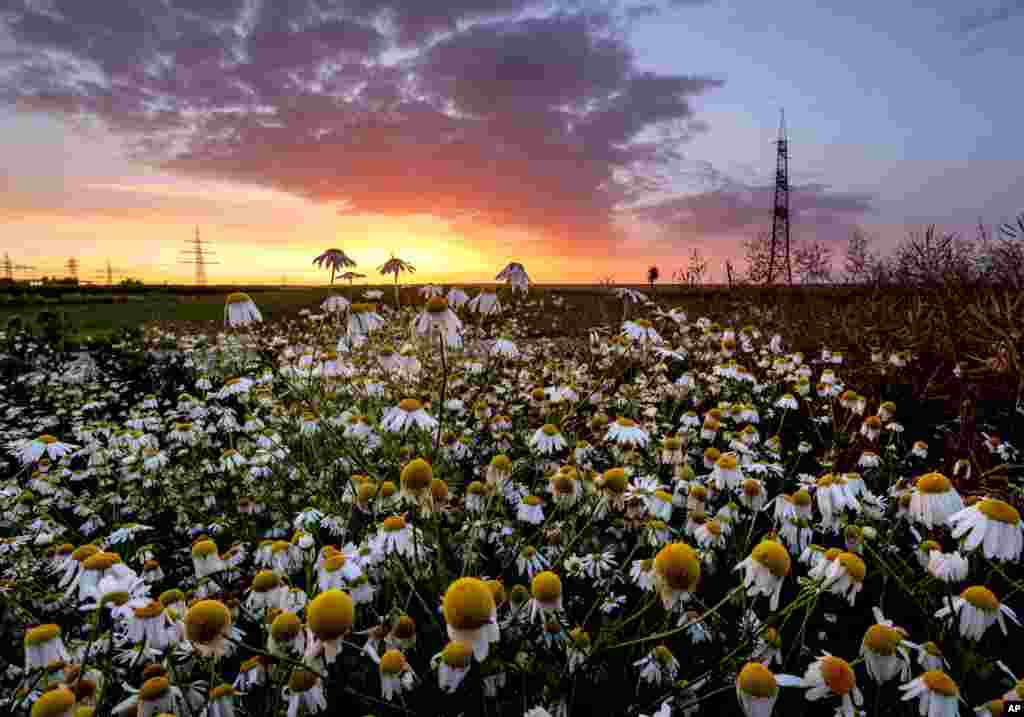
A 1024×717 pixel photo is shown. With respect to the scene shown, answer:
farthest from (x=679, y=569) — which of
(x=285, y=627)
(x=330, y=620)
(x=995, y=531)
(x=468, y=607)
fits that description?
(x=995, y=531)

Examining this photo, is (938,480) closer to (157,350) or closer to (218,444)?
(218,444)

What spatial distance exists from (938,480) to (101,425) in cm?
631

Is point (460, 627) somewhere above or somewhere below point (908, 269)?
below

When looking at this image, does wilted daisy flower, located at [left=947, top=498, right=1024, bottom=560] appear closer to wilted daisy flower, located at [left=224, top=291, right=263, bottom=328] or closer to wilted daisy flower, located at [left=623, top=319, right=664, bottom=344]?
wilted daisy flower, located at [left=623, top=319, right=664, bottom=344]

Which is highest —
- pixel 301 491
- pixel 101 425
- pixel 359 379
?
pixel 359 379

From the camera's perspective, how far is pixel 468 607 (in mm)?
1421

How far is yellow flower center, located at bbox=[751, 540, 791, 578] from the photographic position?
1.62 meters

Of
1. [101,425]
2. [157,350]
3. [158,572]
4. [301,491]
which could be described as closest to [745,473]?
[301,491]

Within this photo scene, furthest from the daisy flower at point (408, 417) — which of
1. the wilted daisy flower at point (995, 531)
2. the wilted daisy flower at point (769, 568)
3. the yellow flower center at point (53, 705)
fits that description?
the wilted daisy flower at point (995, 531)

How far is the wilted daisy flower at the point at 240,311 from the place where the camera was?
2.97m

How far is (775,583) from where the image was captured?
1.64 m

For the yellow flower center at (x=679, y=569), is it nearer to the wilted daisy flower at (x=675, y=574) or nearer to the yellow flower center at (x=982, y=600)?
the wilted daisy flower at (x=675, y=574)

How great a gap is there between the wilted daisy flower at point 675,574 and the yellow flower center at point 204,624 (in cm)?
126

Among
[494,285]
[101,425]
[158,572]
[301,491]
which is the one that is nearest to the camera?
[158,572]
